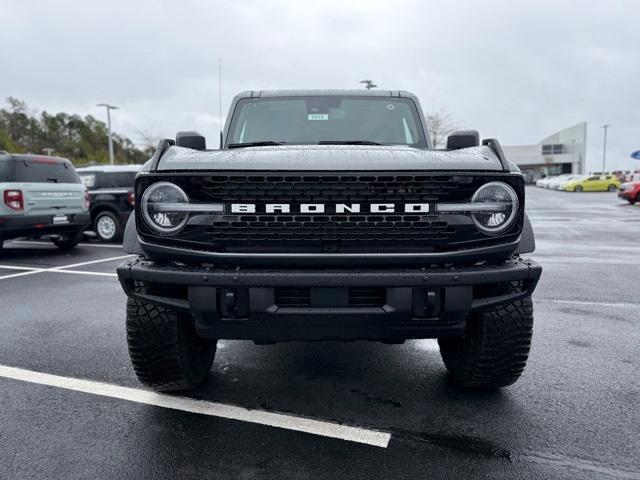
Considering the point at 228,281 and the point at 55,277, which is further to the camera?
the point at 55,277

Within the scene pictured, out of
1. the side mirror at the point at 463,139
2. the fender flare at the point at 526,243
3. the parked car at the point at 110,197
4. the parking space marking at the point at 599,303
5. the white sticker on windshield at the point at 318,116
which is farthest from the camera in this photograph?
the parked car at the point at 110,197

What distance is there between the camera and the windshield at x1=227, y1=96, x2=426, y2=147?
13.6 feet

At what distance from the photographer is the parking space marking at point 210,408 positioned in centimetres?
277

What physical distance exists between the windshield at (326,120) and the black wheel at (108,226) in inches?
313

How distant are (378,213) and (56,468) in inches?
76.0

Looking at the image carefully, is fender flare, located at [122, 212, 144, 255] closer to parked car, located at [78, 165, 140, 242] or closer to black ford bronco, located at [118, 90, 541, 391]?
black ford bronco, located at [118, 90, 541, 391]

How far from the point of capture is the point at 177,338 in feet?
9.57

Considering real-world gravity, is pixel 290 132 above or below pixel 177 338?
above

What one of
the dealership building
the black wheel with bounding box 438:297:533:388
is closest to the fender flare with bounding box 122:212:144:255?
the black wheel with bounding box 438:297:533:388

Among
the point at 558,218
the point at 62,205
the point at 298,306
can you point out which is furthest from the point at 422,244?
the point at 558,218

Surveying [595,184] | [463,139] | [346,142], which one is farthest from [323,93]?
[595,184]

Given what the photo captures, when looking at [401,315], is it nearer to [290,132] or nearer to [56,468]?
[56,468]

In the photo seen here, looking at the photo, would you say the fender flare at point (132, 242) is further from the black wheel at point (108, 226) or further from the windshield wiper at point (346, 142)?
the black wheel at point (108, 226)

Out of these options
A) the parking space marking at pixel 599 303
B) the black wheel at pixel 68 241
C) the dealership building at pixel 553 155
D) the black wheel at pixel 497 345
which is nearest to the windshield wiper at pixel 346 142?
the black wheel at pixel 497 345
